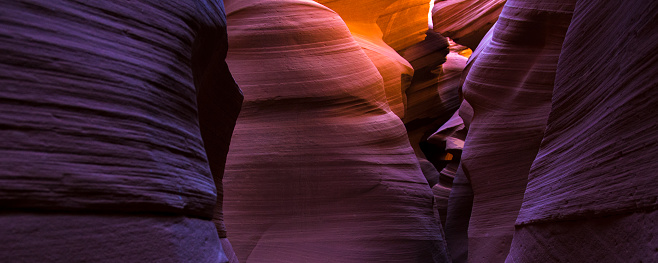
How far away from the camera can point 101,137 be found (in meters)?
1.67

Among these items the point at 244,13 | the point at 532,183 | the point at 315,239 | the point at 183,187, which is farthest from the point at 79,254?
the point at 244,13

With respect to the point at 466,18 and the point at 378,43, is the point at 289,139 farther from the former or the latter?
the point at 466,18

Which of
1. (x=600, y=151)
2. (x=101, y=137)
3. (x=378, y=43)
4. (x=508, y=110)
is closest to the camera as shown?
(x=101, y=137)

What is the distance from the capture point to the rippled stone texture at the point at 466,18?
948 centimetres

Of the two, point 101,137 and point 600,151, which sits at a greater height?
point 101,137

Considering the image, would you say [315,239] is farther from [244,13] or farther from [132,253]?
[132,253]

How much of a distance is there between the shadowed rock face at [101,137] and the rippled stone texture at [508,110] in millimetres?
4475

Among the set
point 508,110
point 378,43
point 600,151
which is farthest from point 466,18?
point 600,151

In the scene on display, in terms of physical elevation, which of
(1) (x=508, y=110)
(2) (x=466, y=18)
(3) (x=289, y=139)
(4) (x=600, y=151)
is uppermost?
(4) (x=600, y=151)

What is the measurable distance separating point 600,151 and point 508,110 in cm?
388

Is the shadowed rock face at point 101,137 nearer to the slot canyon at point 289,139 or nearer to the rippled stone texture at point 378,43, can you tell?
the slot canyon at point 289,139

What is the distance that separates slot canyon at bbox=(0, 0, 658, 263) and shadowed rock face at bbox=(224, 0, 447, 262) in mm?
17

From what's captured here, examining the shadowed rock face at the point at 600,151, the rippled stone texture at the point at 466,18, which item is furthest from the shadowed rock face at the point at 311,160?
the rippled stone texture at the point at 466,18

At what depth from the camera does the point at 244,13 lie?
6266 millimetres
